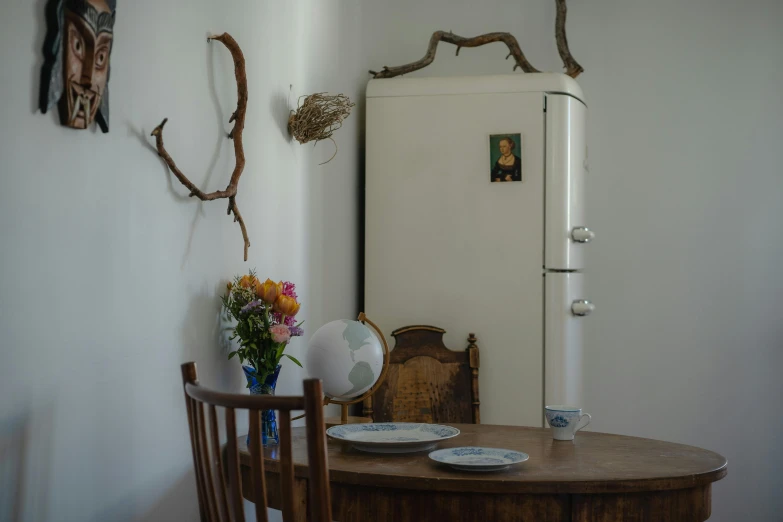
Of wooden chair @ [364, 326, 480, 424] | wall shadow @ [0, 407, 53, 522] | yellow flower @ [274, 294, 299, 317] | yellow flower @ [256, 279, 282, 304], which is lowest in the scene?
wooden chair @ [364, 326, 480, 424]

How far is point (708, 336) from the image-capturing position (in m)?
3.26

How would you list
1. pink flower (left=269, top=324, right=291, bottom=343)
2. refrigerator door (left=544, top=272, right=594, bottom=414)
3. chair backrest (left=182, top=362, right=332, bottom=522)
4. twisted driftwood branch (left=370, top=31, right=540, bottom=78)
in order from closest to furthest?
chair backrest (left=182, top=362, right=332, bottom=522) < pink flower (left=269, top=324, right=291, bottom=343) < refrigerator door (left=544, top=272, right=594, bottom=414) < twisted driftwood branch (left=370, top=31, right=540, bottom=78)

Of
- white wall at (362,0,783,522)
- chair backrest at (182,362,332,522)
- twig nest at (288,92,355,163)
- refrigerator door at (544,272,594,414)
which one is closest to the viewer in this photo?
chair backrest at (182,362,332,522)

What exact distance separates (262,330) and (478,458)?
58 cm

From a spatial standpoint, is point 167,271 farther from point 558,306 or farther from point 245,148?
point 558,306

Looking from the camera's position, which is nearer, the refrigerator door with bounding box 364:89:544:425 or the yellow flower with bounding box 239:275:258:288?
the yellow flower with bounding box 239:275:258:288

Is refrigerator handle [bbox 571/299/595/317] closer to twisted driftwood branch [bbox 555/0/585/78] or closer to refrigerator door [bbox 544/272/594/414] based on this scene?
refrigerator door [bbox 544/272/594/414]

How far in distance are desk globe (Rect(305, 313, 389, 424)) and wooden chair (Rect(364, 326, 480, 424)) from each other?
836 millimetres

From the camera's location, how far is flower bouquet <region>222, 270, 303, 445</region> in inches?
70.1

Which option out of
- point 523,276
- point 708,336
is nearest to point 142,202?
point 523,276

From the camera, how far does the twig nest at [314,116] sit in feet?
7.34

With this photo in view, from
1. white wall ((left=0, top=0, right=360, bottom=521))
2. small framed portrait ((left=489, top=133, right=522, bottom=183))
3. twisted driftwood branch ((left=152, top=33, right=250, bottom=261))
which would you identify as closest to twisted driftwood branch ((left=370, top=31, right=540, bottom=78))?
small framed portrait ((left=489, top=133, right=522, bottom=183))

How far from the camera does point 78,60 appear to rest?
126 centimetres

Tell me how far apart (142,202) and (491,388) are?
1.61 m
